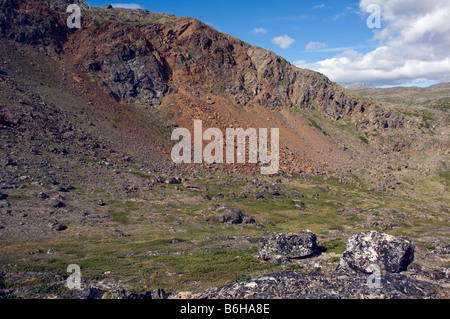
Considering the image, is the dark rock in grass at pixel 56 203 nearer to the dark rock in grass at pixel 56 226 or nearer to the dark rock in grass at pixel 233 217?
the dark rock in grass at pixel 56 226

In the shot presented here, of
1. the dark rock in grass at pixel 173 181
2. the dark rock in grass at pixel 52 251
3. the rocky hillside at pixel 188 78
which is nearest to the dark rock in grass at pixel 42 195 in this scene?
the dark rock in grass at pixel 52 251

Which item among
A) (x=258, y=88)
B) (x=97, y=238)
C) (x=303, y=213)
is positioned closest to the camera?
(x=97, y=238)

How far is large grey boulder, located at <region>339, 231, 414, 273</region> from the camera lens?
61.8 feet

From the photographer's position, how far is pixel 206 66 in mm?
98312

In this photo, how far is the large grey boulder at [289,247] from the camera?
23922mm

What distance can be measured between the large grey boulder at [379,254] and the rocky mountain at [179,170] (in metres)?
1.00

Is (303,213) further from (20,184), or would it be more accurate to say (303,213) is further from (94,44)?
(94,44)

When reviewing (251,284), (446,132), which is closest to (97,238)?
(251,284)

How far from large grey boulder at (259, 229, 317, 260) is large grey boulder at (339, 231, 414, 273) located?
168 inches

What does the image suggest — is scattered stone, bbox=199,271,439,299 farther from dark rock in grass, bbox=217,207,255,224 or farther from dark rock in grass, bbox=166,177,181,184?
dark rock in grass, bbox=166,177,181,184

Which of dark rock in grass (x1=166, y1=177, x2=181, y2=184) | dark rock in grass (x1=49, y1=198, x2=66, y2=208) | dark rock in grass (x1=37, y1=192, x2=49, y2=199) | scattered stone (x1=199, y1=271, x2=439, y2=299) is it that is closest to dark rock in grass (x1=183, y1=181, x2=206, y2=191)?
dark rock in grass (x1=166, y1=177, x2=181, y2=184)

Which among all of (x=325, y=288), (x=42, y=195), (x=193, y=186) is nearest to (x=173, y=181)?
(x=193, y=186)

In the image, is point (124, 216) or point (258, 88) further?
point (258, 88)

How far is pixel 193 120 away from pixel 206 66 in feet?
86.2
